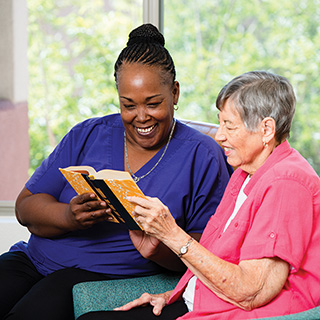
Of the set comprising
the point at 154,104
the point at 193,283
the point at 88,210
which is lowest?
the point at 193,283

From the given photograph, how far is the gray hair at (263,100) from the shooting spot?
4.33ft

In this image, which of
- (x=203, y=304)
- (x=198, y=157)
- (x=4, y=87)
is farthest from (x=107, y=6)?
(x=203, y=304)

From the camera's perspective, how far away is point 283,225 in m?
1.19

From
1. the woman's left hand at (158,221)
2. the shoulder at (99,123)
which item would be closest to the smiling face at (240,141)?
the woman's left hand at (158,221)

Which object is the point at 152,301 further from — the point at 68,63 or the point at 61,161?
the point at 68,63

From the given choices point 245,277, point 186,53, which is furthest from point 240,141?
point 186,53

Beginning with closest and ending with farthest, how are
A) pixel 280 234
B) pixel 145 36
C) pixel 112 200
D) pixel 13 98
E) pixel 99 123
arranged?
pixel 280 234, pixel 112 200, pixel 145 36, pixel 99 123, pixel 13 98

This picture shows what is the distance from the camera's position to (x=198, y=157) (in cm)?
182

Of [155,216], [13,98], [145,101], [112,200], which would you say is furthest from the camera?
[13,98]

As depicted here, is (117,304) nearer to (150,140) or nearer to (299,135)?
(150,140)

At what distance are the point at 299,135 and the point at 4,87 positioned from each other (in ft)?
6.57

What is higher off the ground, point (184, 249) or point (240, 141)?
point (240, 141)

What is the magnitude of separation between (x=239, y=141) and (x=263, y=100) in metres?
0.14

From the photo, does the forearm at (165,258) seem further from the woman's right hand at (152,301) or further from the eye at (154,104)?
the eye at (154,104)
